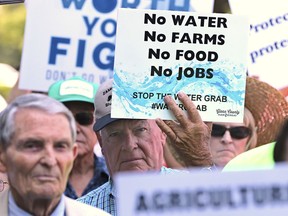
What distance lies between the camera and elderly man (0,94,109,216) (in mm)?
4133

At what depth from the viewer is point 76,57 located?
800 centimetres

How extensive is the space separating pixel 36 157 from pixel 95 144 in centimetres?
324

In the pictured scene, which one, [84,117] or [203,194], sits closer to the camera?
[203,194]

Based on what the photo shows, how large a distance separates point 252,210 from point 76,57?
506 cm

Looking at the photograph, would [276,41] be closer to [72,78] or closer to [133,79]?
[72,78]

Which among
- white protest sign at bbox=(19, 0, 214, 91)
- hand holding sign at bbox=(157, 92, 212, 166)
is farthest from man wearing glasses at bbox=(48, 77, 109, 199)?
hand holding sign at bbox=(157, 92, 212, 166)

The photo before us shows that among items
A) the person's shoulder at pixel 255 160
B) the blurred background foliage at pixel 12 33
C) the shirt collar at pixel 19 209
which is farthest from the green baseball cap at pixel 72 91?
the blurred background foliage at pixel 12 33

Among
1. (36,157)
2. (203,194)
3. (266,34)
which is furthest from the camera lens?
(266,34)

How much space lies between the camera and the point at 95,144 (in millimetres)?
7387

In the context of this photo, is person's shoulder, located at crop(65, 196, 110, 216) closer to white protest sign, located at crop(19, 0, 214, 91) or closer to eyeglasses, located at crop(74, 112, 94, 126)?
eyeglasses, located at crop(74, 112, 94, 126)

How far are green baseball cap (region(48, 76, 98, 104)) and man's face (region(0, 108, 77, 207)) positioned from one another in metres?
2.80

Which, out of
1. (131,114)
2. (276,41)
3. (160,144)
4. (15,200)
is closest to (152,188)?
(15,200)

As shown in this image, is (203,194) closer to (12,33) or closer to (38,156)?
(38,156)

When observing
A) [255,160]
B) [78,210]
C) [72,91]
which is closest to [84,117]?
[72,91]
